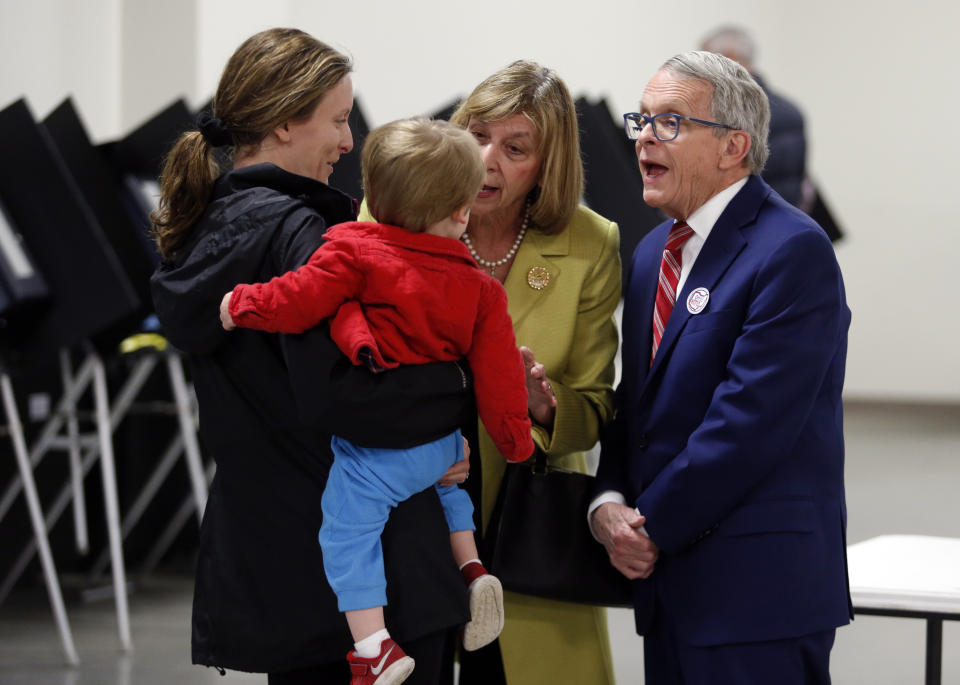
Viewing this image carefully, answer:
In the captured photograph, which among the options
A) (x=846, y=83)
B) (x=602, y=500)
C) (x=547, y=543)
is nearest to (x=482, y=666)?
(x=547, y=543)

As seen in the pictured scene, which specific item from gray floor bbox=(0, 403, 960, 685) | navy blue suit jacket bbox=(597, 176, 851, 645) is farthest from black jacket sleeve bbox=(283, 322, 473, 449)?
gray floor bbox=(0, 403, 960, 685)

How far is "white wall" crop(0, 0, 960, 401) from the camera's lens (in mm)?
8156

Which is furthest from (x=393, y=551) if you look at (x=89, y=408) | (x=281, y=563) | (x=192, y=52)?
(x=192, y=52)

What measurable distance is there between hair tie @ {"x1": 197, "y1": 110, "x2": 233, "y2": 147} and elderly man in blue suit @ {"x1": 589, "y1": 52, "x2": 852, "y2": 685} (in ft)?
2.35

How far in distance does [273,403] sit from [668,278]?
769 mm

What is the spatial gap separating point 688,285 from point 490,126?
1.58 ft

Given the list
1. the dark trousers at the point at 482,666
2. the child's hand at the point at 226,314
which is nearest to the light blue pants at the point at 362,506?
the child's hand at the point at 226,314

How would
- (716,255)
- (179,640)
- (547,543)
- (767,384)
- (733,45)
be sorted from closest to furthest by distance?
(767,384) < (716,255) < (547,543) < (179,640) < (733,45)

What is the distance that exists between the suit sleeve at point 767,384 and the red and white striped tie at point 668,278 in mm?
202

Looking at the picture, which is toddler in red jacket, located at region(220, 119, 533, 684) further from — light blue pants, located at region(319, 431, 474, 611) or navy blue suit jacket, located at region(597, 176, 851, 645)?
navy blue suit jacket, located at region(597, 176, 851, 645)

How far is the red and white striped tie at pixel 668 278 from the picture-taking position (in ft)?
6.71

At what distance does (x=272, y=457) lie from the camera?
1.68 meters

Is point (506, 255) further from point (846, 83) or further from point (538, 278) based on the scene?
point (846, 83)

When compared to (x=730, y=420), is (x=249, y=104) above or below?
above
